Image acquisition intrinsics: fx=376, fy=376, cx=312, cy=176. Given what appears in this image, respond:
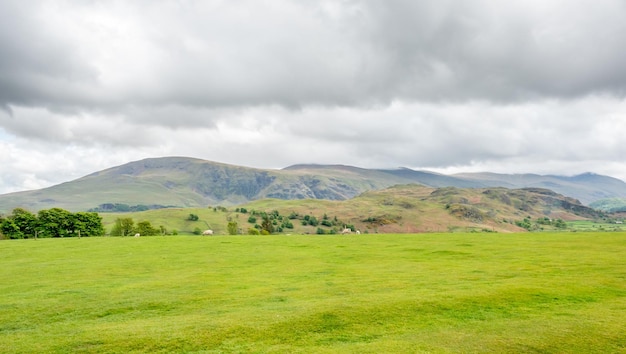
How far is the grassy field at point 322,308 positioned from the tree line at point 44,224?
86.5 meters

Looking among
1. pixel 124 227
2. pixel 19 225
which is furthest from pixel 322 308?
pixel 124 227

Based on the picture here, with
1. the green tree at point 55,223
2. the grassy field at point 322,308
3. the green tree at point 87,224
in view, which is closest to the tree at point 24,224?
the green tree at point 55,223

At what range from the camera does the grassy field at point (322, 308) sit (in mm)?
16734

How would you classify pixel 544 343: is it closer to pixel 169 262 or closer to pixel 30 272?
pixel 169 262

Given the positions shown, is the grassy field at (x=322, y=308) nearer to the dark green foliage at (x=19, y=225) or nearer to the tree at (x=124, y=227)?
the dark green foliage at (x=19, y=225)

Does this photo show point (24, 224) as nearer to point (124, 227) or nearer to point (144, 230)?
point (124, 227)

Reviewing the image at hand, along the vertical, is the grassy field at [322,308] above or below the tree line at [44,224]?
below

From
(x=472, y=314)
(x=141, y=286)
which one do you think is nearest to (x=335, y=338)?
(x=472, y=314)

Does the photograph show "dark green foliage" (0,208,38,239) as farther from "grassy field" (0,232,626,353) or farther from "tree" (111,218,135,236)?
"grassy field" (0,232,626,353)

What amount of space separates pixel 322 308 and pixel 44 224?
121m

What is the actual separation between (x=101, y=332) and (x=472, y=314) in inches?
758

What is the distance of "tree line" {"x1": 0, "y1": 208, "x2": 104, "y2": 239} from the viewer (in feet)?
350

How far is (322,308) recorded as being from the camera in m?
21.0

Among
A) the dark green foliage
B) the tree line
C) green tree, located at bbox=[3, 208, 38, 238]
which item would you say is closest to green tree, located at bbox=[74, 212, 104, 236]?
the tree line
